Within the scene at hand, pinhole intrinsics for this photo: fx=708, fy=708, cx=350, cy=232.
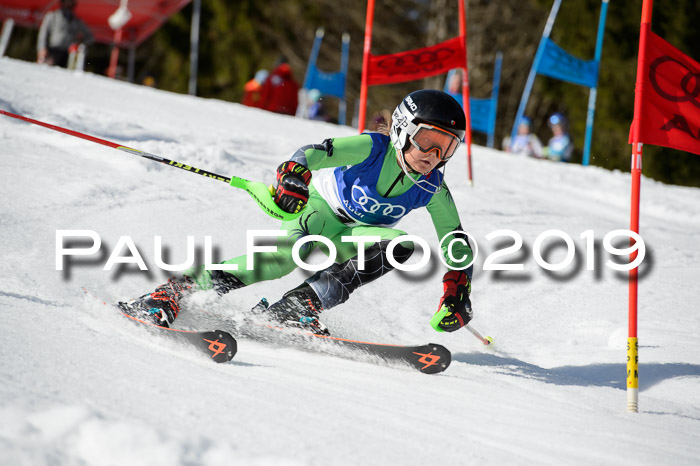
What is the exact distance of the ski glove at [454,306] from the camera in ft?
11.0

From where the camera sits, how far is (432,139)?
3309 mm

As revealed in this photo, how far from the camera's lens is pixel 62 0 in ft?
34.9

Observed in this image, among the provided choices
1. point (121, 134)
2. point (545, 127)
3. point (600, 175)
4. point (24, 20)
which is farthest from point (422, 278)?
point (545, 127)

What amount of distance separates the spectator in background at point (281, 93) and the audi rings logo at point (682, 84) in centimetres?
931

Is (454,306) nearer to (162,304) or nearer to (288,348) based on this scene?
(288,348)

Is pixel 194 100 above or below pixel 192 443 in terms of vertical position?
above

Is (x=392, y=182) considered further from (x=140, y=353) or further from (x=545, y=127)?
(x=545, y=127)

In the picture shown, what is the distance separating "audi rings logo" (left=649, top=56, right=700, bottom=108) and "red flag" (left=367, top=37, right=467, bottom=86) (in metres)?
4.43

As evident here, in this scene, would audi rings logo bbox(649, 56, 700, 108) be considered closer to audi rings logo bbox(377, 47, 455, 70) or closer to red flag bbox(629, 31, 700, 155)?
red flag bbox(629, 31, 700, 155)

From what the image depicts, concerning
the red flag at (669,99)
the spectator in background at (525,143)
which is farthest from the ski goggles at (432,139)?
the spectator in background at (525,143)

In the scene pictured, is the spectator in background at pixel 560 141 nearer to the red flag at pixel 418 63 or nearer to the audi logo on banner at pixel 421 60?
the red flag at pixel 418 63

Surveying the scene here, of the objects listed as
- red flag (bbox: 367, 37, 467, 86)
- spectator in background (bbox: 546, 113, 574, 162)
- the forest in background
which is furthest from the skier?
the forest in background

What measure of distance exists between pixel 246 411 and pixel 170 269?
2.36 meters

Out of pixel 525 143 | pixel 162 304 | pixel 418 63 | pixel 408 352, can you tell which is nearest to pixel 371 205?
pixel 408 352
